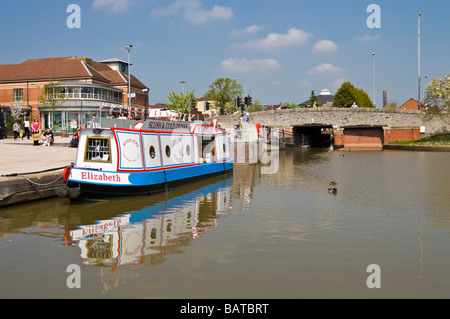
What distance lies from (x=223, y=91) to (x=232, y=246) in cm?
8486

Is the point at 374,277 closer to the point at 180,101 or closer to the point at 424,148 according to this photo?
the point at 424,148

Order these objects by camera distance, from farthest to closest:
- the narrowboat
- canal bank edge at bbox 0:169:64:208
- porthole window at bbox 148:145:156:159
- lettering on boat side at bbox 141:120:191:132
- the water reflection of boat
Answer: lettering on boat side at bbox 141:120:191:132, porthole window at bbox 148:145:156:159, the narrowboat, canal bank edge at bbox 0:169:64:208, the water reflection of boat

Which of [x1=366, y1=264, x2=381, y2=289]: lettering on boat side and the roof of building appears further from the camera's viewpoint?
the roof of building

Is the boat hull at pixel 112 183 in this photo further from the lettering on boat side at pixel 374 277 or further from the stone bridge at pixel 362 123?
the stone bridge at pixel 362 123

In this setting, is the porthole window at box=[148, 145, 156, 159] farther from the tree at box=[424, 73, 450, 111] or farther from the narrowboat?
the tree at box=[424, 73, 450, 111]

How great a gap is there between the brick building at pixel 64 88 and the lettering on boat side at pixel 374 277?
4864 cm

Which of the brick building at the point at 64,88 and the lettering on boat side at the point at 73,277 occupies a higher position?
the brick building at the point at 64,88

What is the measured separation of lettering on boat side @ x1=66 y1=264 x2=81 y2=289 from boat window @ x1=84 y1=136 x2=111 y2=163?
22.0 ft

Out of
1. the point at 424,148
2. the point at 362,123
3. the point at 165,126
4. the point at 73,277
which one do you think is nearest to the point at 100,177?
the point at 165,126

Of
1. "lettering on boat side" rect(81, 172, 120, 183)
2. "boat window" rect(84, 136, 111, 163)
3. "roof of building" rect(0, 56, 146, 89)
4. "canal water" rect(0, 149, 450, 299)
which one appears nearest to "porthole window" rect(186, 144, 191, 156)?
"canal water" rect(0, 149, 450, 299)

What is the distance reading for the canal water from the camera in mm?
6347

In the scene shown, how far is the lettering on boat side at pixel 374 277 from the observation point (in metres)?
→ 6.37

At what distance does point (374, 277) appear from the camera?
21.8 ft
